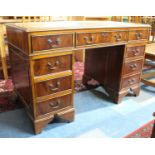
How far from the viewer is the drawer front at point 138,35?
1.67 meters

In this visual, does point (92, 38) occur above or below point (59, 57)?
above

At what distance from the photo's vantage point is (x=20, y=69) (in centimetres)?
147

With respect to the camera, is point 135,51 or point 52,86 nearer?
point 52,86

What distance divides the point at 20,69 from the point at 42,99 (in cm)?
33

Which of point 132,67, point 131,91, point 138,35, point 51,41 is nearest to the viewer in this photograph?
point 51,41

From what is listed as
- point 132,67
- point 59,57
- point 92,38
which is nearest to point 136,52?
point 132,67

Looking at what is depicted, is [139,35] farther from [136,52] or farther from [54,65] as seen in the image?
[54,65]

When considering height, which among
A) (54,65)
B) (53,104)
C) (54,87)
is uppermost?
(54,65)

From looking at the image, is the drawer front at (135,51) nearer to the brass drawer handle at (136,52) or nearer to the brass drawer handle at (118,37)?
the brass drawer handle at (136,52)

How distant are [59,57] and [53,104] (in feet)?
1.27

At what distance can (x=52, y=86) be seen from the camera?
4.48 ft

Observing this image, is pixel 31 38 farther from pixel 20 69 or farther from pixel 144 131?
pixel 144 131

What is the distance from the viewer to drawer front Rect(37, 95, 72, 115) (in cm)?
138
